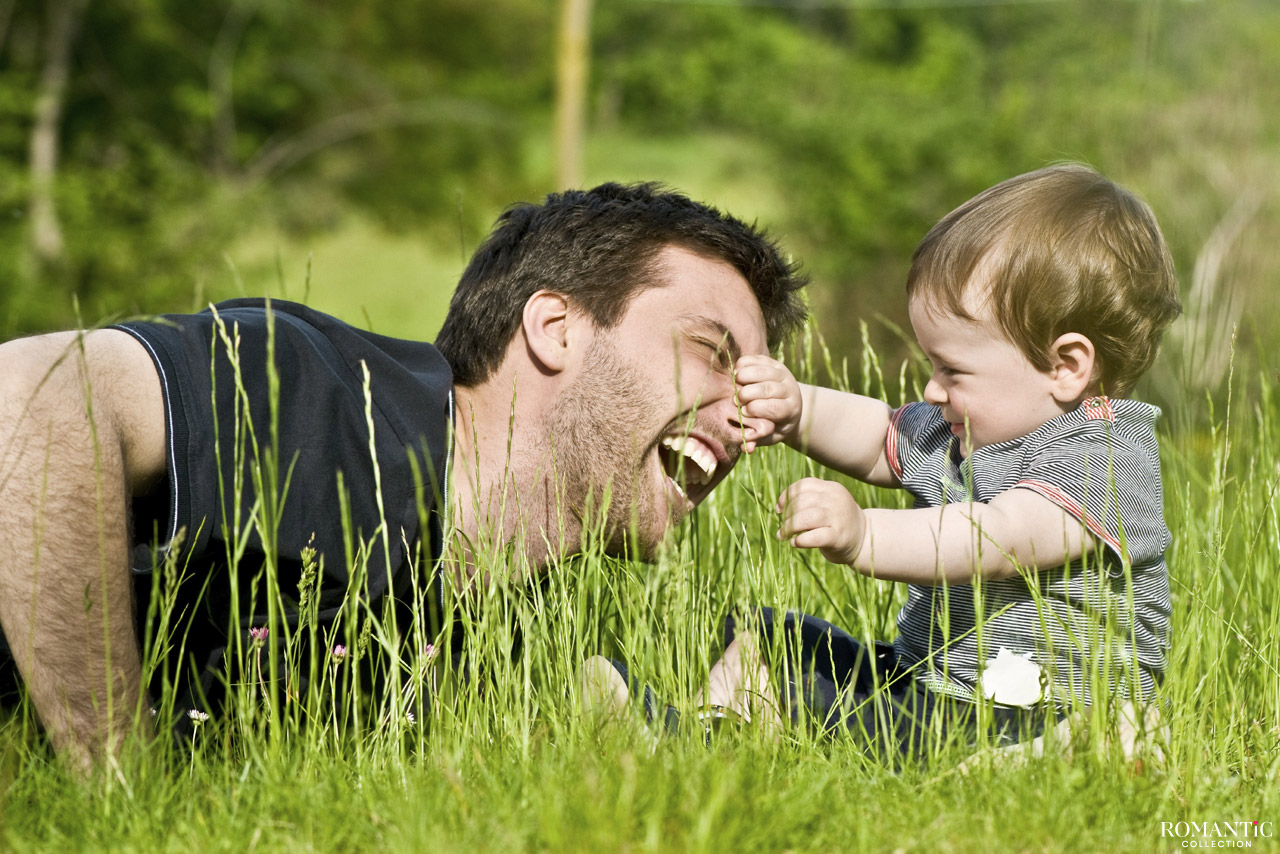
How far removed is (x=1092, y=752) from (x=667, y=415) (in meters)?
1.03

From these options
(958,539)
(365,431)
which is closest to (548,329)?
(365,431)

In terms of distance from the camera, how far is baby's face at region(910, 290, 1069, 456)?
2.21 metres

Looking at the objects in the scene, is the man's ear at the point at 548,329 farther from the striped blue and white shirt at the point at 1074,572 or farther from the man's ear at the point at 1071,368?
the man's ear at the point at 1071,368

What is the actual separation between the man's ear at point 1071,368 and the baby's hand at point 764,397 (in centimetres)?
48

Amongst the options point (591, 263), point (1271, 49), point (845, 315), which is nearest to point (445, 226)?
point (845, 315)

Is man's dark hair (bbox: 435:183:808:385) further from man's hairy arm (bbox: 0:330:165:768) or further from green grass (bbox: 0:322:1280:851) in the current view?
man's hairy arm (bbox: 0:330:165:768)

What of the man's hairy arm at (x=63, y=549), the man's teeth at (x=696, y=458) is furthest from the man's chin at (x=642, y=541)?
the man's hairy arm at (x=63, y=549)

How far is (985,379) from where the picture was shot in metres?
2.23

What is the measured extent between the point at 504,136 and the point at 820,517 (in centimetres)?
2336

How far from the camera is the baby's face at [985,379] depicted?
87.2 inches

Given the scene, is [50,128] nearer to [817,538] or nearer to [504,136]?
[504,136]

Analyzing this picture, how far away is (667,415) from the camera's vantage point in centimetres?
239

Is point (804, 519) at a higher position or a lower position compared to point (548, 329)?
lower

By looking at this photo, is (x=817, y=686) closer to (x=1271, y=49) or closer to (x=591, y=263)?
(x=591, y=263)
